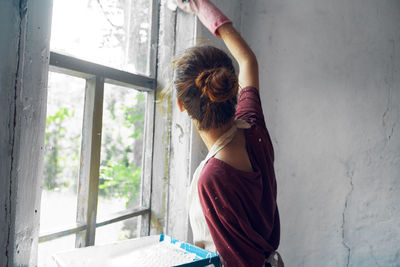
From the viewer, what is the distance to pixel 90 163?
108 centimetres

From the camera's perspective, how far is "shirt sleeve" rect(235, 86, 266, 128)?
3.24 feet

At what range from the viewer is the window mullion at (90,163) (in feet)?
3.52

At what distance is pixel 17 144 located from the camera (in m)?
0.66

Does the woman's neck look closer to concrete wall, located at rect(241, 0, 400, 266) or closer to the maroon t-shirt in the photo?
the maroon t-shirt

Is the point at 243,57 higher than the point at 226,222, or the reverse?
the point at 243,57

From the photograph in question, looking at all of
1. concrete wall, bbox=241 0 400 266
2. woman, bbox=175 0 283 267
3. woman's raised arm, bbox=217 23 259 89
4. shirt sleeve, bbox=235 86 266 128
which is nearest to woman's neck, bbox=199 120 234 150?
woman, bbox=175 0 283 267

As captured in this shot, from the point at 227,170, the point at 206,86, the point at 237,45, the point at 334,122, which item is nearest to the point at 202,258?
the point at 227,170

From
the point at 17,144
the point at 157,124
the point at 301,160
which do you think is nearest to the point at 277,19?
the point at 301,160

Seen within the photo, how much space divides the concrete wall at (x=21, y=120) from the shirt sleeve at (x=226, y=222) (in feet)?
1.38

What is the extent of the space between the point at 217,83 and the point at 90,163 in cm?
59

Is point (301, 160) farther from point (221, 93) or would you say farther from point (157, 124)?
point (221, 93)

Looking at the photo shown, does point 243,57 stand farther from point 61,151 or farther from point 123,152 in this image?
point 61,151

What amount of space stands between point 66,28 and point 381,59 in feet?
4.39

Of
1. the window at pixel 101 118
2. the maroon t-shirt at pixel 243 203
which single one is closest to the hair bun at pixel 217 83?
the maroon t-shirt at pixel 243 203
